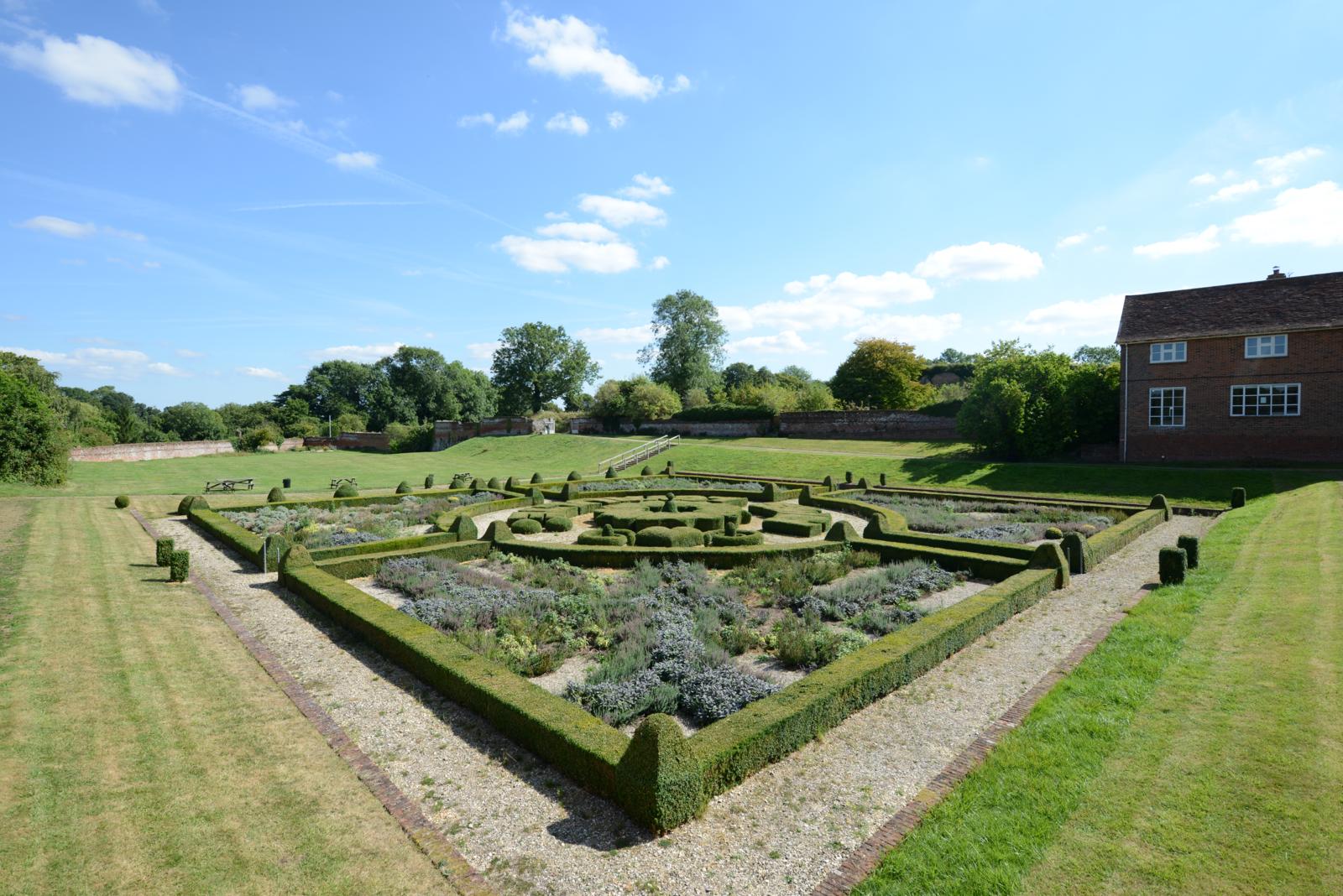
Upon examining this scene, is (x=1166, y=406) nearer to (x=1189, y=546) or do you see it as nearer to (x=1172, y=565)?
(x=1189, y=546)

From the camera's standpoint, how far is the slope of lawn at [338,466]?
35597 millimetres

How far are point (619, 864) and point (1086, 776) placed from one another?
15.2 ft

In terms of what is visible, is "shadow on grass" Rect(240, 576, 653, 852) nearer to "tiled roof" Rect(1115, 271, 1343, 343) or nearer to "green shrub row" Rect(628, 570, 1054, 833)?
"green shrub row" Rect(628, 570, 1054, 833)

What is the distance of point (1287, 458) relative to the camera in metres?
30.1

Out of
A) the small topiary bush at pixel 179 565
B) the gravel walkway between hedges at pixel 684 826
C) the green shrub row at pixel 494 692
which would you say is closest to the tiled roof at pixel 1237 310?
the gravel walkway between hedges at pixel 684 826

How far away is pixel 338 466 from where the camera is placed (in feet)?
155

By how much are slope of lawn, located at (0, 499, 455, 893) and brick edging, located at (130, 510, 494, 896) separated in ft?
0.31

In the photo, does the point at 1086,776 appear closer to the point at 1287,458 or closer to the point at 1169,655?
the point at 1169,655

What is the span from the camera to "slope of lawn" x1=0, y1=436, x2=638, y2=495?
35597 mm


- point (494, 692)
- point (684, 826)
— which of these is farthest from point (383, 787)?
point (684, 826)

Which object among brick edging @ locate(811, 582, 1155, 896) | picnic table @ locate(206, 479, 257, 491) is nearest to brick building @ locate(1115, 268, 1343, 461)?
brick edging @ locate(811, 582, 1155, 896)

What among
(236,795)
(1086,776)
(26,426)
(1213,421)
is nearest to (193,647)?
(236,795)

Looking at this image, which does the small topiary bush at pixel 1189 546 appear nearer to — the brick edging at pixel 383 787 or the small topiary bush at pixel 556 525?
the brick edging at pixel 383 787

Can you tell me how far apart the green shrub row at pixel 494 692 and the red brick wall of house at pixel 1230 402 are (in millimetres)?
36278
